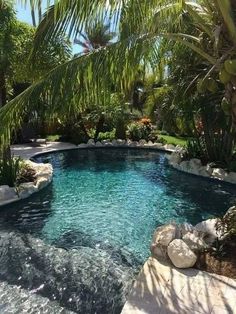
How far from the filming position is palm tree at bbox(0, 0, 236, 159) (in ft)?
16.4

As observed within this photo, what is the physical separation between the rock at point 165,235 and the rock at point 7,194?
189 inches

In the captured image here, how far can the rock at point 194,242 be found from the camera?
243 inches

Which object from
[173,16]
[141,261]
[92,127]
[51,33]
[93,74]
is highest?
[173,16]

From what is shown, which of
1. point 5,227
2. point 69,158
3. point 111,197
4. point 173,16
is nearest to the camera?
point 173,16

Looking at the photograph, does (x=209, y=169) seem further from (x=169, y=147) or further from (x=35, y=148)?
(x=35, y=148)

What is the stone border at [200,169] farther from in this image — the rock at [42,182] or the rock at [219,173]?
the rock at [42,182]

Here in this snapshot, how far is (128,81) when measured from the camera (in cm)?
561

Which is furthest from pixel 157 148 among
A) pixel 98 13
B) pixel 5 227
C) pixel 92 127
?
pixel 98 13

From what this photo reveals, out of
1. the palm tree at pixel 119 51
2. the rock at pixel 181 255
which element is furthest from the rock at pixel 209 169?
the palm tree at pixel 119 51

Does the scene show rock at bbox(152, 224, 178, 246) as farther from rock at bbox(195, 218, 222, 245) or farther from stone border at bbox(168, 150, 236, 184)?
stone border at bbox(168, 150, 236, 184)

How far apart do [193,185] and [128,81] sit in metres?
7.19

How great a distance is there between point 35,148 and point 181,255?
13426 mm

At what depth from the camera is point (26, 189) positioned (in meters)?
10.4

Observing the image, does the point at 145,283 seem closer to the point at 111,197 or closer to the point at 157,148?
the point at 111,197
